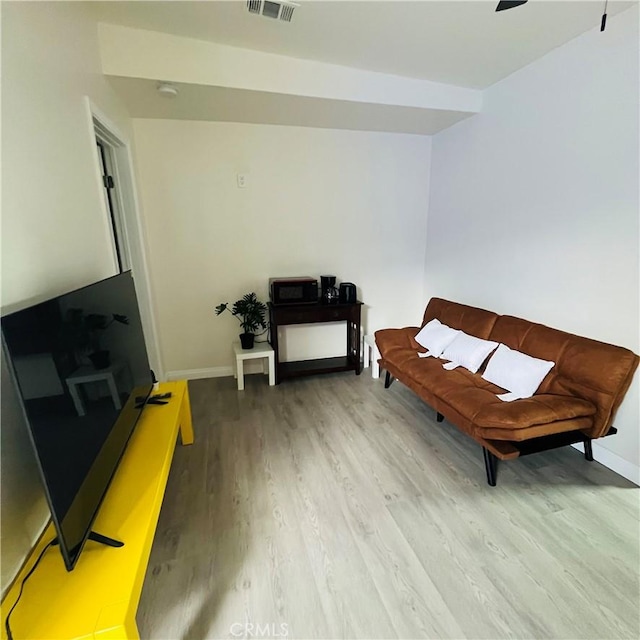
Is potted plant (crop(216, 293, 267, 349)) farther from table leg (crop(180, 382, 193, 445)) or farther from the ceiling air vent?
the ceiling air vent

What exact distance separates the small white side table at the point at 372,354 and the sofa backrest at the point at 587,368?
1393 mm

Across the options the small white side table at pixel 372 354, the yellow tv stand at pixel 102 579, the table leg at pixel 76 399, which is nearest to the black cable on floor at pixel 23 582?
the yellow tv stand at pixel 102 579

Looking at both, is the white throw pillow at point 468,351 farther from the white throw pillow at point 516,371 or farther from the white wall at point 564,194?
the white wall at point 564,194

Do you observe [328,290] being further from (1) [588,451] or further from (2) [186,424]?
(1) [588,451]

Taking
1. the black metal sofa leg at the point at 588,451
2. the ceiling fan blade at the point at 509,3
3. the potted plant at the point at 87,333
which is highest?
the ceiling fan blade at the point at 509,3

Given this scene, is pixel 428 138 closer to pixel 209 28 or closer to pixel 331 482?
pixel 209 28

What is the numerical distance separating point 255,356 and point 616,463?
2.71 meters

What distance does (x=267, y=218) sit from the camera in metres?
3.42

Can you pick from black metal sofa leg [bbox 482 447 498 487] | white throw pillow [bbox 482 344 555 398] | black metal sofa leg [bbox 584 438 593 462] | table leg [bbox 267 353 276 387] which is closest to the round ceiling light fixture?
table leg [bbox 267 353 276 387]

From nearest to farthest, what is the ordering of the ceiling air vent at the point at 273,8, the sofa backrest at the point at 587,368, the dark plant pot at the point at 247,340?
1. the ceiling air vent at the point at 273,8
2. the sofa backrest at the point at 587,368
3. the dark plant pot at the point at 247,340

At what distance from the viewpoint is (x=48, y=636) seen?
884 mm

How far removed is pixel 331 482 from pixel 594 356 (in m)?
1.70

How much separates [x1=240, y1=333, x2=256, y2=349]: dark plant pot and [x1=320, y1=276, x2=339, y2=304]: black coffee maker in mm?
786

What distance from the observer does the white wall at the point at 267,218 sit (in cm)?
314
